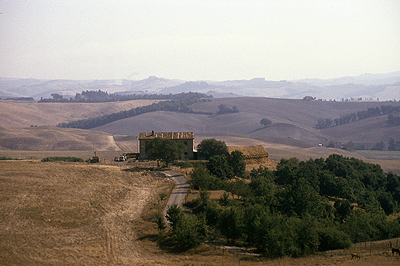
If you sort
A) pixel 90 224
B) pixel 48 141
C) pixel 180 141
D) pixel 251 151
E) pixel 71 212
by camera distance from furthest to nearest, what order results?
1. pixel 48 141
2. pixel 251 151
3. pixel 180 141
4. pixel 71 212
5. pixel 90 224

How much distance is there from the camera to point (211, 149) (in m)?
80.9

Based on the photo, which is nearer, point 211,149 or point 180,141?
point 211,149

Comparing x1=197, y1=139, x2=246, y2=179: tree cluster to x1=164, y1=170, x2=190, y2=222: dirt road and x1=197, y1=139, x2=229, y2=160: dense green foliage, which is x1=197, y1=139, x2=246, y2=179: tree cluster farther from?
x1=164, y1=170, x2=190, y2=222: dirt road

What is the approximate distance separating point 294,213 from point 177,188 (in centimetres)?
1823

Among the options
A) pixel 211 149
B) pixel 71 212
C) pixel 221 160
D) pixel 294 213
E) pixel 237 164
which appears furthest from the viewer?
pixel 211 149

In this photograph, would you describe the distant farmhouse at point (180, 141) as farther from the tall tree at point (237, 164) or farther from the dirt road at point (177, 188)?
the dirt road at point (177, 188)

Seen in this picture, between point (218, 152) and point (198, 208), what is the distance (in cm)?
3180

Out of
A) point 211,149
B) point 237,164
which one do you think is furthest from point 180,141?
point 237,164

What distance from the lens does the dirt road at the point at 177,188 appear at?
2053 inches

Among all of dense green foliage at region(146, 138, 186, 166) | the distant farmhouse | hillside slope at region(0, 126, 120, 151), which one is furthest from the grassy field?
hillside slope at region(0, 126, 120, 151)

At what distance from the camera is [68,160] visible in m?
77.7

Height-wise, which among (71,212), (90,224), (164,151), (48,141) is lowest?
(48,141)

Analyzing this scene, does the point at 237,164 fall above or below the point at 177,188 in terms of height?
above

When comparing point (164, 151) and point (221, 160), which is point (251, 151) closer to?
point (221, 160)
